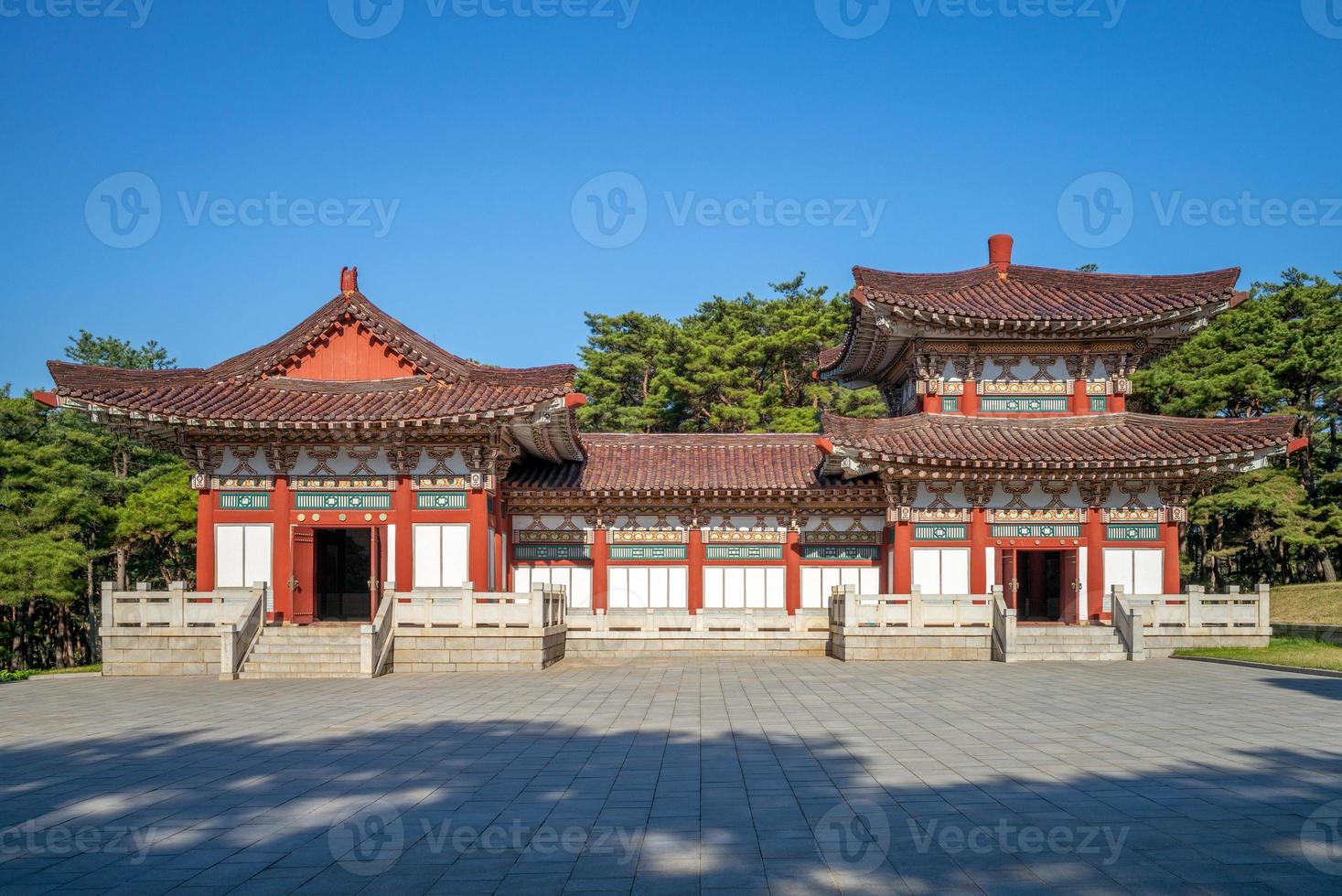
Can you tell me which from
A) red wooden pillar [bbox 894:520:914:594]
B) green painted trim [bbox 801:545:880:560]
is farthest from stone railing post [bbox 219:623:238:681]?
red wooden pillar [bbox 894:520:914:594]

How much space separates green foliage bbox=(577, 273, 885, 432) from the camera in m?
50.1

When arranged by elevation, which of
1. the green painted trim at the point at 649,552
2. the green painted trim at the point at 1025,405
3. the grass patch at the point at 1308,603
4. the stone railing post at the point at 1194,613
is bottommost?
the grass patch at the point at 1308,603

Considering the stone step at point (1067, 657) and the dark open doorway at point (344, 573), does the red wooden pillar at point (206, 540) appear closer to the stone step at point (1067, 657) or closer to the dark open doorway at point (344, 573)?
the dark open doorway at point (344, 573)

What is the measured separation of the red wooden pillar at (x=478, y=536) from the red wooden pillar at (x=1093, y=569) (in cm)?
1548

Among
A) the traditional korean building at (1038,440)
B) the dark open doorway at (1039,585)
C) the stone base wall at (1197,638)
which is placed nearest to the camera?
the stone base wall at (1197,638)

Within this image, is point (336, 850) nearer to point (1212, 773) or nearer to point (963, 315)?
point (1212, 773)

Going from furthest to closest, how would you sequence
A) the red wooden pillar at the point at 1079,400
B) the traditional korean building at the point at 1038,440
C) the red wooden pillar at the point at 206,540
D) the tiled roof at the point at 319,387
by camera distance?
1. the red wooden pillar at the point at 1079,400
2. the traditional korean building at the point at 1038,440
3. the red wooden pillar at the point at 206,540
4. the tiled roof at the point at 319,387

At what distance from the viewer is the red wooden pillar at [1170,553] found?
80.6ft

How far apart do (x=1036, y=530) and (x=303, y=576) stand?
1900cm

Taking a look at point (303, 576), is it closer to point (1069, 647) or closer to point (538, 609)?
point (538, 609)

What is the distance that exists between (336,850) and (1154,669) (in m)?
18.1

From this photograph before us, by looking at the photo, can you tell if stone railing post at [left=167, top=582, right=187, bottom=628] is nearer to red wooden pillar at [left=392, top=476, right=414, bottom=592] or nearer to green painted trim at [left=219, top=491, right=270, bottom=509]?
green painted trim at [left=219, top=491, right=270, bottom=509]

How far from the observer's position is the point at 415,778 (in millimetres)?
9680

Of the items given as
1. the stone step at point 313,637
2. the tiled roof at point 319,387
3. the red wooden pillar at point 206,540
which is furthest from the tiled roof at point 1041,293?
the red wooden pillar at point 206,540
